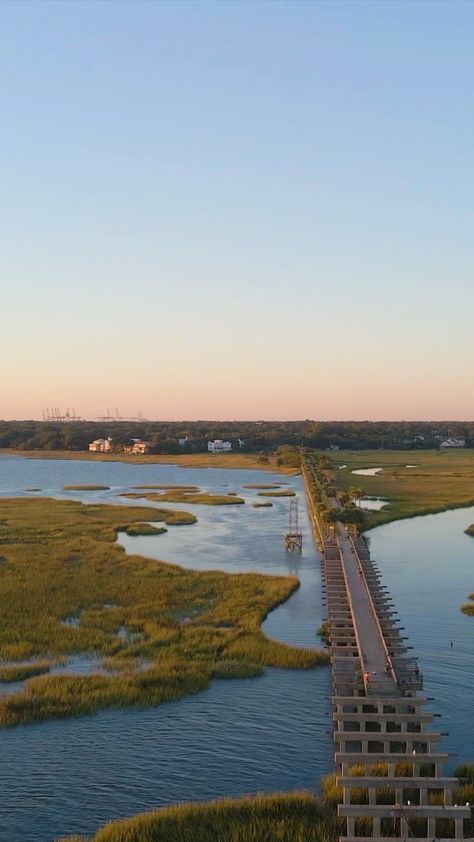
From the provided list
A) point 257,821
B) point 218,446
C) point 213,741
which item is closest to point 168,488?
point 213,741

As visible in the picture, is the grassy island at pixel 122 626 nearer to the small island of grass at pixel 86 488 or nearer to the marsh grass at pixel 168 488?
the marsh grass at pixel 168 488

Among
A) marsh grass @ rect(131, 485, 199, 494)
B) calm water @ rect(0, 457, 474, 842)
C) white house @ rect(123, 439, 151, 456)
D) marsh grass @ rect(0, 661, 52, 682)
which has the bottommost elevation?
calm water @ rect(0, 457, 474, 842)

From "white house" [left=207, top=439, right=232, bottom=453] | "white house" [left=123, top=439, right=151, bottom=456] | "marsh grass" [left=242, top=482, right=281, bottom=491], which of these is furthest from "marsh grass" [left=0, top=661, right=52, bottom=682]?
"white house" [left=207, top=439, right=232, bottom=453]

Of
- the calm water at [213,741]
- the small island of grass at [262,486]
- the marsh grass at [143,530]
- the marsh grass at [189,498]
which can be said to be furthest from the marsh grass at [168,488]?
the calm water at [213,741]

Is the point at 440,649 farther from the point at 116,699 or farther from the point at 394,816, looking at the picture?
the point at 394,816

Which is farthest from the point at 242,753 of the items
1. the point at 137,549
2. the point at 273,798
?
the point at 137,549

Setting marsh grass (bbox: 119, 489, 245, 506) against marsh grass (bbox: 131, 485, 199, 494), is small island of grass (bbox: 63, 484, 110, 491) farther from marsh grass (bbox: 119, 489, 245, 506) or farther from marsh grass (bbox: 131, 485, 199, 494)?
marsh grass (bbox: 119, 489, 245, 506)
